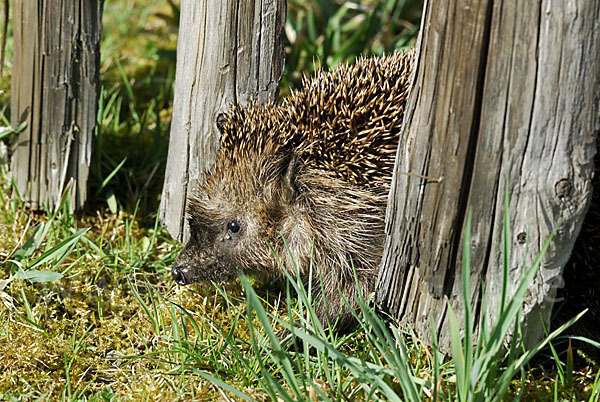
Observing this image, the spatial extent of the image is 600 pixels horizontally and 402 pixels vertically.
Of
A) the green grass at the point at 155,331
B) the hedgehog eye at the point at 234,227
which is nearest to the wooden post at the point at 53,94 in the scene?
the green grass at the point at 155,331

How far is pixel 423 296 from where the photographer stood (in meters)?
3.03

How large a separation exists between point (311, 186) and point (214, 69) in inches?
30.9

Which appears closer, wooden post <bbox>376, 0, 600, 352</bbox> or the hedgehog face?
wooden post <bbox>376, 0, 600, 352</bbox>

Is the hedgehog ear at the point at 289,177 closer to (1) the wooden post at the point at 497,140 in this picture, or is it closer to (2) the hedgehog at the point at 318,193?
(2) the hedgehog at the point at 318,193

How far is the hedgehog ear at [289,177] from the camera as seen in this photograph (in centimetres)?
352

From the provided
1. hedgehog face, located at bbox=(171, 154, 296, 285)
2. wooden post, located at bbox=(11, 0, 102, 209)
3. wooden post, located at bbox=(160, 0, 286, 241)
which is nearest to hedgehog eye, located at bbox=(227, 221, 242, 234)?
hedgehog face, located at bbox=(171, 154, 296, 285)

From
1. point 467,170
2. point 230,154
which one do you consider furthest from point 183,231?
point 467,170

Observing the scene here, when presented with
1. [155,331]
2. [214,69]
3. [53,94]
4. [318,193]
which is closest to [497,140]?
[318,193]

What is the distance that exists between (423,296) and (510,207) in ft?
1.97

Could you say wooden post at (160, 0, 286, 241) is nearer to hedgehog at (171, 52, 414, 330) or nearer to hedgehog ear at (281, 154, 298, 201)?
hedgehog at (171, 52, 414, 330)

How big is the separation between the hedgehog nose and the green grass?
0.13m

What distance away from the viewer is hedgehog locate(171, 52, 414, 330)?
132 inches

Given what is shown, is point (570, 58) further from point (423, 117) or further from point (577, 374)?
point (577, 374)

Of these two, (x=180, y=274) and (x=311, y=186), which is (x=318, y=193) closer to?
(x=311, y=186)
